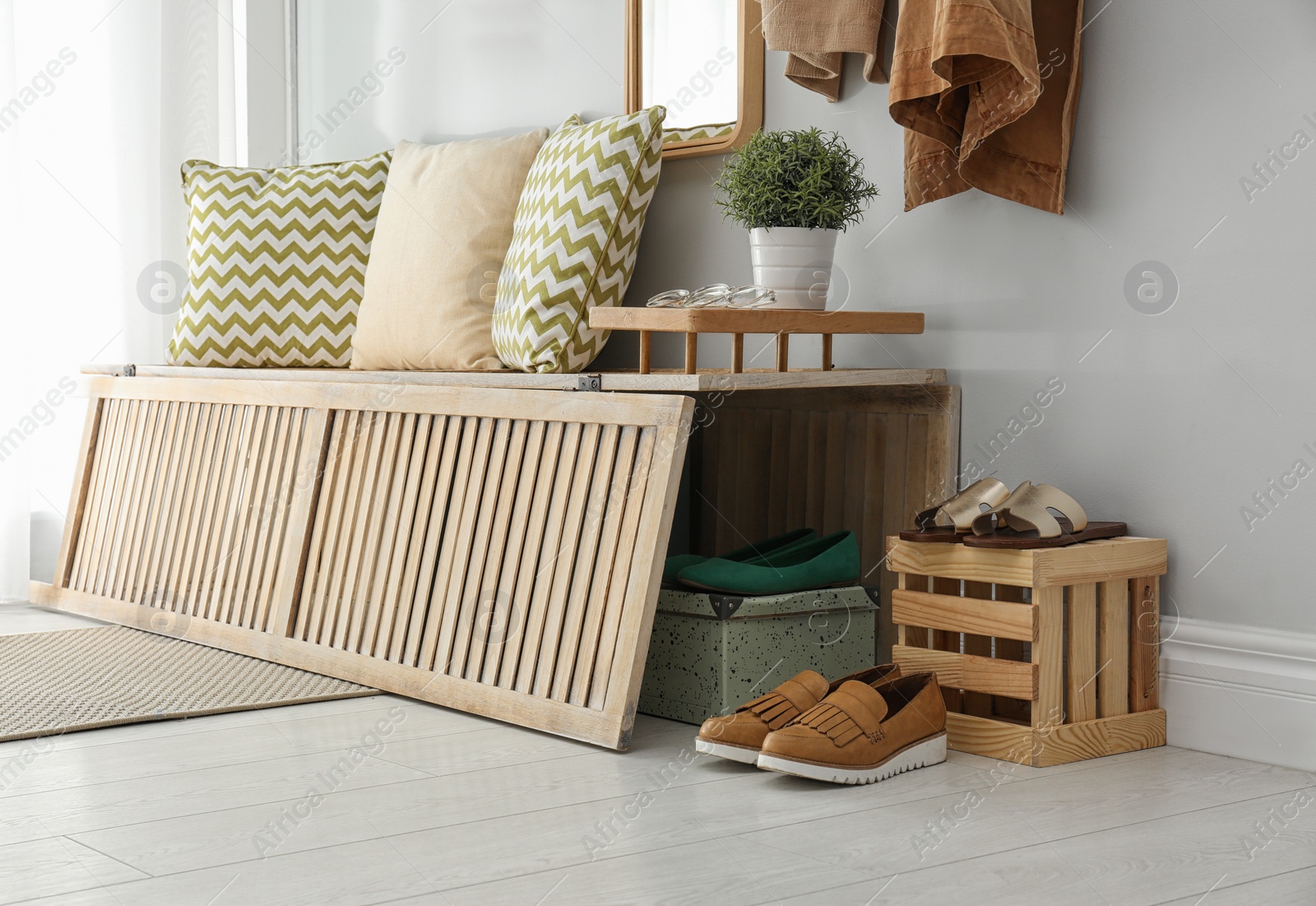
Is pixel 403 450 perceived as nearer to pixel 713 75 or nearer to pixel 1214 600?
pixel 713 75

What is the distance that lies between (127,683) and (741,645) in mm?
894

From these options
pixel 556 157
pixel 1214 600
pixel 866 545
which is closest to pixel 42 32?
pixel 556 157

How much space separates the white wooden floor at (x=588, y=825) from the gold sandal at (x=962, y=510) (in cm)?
28

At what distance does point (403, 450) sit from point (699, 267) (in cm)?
61

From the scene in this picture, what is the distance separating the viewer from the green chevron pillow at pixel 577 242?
202 cm

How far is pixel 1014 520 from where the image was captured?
1.66 meters

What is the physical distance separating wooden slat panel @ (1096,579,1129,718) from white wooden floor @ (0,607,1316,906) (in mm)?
77

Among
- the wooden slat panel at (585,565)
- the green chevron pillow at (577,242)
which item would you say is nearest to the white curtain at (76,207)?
the green chevron pillow at (577,242)

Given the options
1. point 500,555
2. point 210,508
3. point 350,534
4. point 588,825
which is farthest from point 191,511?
point 588,825

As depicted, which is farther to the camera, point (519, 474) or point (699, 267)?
point (699, 267)

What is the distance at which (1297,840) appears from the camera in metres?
1.30

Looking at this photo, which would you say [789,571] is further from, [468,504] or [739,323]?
[468,504]

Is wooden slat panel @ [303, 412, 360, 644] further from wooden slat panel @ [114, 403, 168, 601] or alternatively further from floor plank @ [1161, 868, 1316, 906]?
floor plank @ [1161, 868, 1316, 906]

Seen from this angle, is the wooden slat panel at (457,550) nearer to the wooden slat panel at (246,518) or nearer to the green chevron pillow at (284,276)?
the wooden slat panel at (246,518)
